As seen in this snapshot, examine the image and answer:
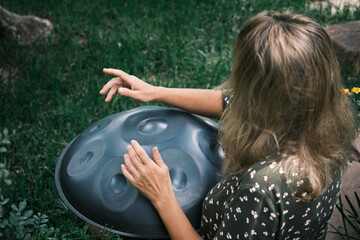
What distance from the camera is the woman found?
3.52 ft

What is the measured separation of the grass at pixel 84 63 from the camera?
2.36 metres

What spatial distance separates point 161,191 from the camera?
1.43m

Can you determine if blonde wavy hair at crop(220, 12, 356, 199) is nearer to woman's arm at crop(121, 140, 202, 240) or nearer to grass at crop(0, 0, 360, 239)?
woman's arm at crop(121, 140, 202, 240)

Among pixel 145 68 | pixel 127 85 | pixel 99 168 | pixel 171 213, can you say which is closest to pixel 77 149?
pixel 99 168

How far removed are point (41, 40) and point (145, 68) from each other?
972 millimetres

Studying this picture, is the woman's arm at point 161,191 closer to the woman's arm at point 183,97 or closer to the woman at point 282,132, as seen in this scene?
the woman at point 282,132

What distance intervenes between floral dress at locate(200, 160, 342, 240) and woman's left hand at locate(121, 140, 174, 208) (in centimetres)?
21

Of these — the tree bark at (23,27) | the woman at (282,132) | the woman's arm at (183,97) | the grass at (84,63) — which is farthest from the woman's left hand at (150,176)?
the tree bark at (23,27)

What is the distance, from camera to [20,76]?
9.62ft

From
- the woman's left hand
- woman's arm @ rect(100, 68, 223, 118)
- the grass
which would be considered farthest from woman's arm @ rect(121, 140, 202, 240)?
the grass

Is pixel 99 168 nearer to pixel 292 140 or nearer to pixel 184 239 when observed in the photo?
pixel 184 239

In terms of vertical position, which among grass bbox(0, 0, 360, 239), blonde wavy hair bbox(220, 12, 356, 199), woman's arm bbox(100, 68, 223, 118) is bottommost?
grass bbox(0, 0, 360, 239)

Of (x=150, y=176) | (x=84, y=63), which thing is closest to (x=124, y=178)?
(x=150, y=176)

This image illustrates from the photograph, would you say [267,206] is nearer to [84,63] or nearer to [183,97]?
[183,97]
